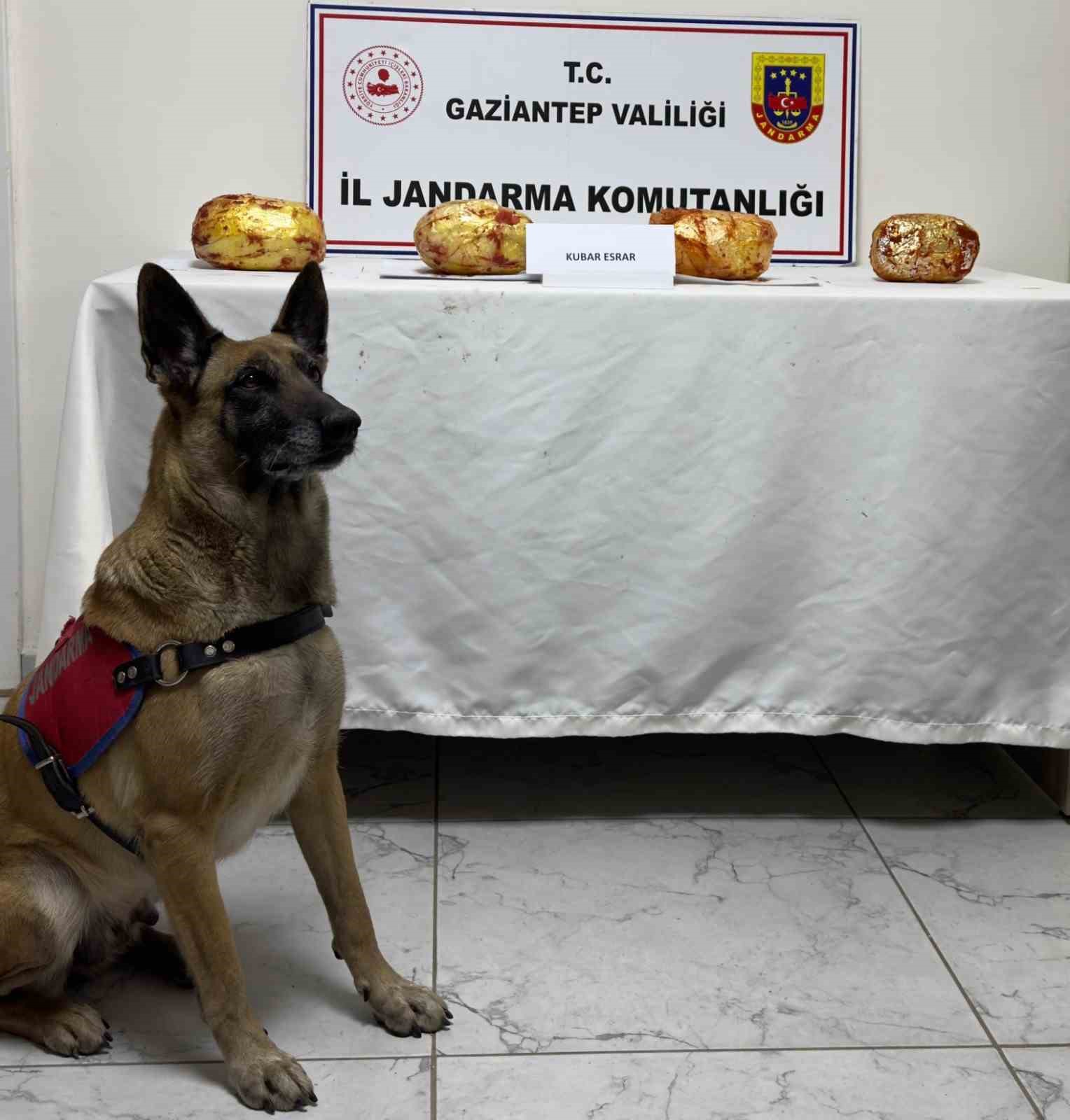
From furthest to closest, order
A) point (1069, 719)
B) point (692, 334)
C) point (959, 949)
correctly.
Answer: point (1069, 719), point (692, 334), point (959, 949)

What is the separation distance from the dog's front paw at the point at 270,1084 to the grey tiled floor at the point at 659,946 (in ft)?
0.10

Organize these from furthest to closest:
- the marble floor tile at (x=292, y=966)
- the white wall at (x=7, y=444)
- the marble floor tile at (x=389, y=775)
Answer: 1. the white wall at (x=7, y=444)
2. the marble floor tile at (x=389, y=775)
3. the marble floor tile at (x=292, y=966)

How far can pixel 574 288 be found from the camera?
2.11 meters

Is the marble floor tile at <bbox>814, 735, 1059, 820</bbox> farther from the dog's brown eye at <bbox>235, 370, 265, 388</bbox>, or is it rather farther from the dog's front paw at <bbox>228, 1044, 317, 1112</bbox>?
the dog's brown eye at <bbox>235, 370, 265, 388</bbox>

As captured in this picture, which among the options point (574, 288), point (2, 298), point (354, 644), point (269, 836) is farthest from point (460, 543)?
point (2, 298)

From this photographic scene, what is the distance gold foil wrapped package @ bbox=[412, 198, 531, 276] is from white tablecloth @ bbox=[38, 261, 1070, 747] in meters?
0.13

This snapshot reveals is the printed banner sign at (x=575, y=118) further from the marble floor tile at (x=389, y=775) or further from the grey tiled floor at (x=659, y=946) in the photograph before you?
the grey tiled floor at (x=659, y=946)

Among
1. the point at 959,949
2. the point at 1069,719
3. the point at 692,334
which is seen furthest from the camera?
the point at 1069,719

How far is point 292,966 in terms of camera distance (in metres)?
1.89

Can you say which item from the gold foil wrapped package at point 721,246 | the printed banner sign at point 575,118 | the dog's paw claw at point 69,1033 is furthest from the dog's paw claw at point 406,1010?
the printed banner sign at point 575,118

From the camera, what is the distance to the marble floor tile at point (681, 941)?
68.2 inches

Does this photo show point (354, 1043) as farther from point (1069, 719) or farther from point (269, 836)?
point (1069, 719)

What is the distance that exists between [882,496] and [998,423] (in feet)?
0.68

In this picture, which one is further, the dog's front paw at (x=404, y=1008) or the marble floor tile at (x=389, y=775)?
the marble floor tile at (x=389, y=775)
